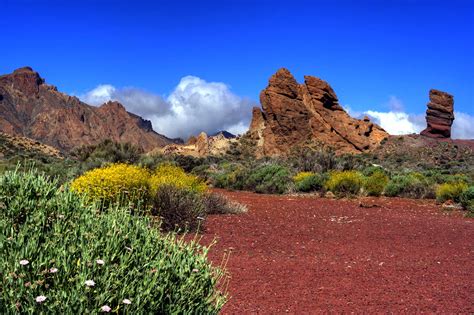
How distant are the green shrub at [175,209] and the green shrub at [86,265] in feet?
20.0

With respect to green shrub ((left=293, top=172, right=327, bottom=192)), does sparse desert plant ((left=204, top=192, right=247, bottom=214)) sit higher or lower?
lower

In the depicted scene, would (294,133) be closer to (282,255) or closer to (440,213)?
(440,213)

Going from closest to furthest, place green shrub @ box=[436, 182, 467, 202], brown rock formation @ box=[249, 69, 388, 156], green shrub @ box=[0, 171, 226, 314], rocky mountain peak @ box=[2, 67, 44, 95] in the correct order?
green shrub @ box=[0, 171, 226, 314], green shrub @ box=[436, 182, 467, 202], brown rock formation @ box=[249, 69, 388, 156], rocky mountain peak @ box=[2, 67, 44, 95]

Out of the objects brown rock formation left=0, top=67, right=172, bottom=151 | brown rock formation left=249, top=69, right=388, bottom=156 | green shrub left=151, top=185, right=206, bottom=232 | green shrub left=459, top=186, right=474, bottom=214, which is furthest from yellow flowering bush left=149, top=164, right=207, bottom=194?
brown rock formation left=0, top=67, right=172, bottom=151

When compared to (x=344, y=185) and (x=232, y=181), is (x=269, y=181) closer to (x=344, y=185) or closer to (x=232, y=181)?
(x=232, y=181)

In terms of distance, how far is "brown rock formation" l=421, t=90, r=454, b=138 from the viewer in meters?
69.6

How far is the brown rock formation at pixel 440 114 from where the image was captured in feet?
228

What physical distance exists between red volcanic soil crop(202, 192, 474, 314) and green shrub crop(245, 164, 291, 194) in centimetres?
791

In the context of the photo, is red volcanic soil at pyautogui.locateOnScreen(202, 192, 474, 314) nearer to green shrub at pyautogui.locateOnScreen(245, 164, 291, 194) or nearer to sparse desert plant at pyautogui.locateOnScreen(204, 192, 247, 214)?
sparse desert plant at pyautogui.locateOnScreen(204, 192, 247, 214)

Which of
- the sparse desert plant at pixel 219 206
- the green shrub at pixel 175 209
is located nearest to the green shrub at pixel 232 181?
the sparse desert plant at pixel 219 206

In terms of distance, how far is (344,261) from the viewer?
8.56 meters

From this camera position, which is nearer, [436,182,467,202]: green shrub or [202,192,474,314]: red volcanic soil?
[202,192,474,314]: red volcanic soil

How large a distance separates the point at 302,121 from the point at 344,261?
52.4 metres

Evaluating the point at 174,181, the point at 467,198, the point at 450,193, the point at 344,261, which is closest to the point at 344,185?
the point at 450,193
